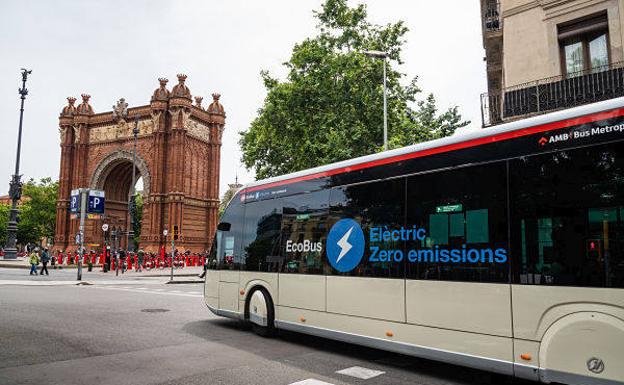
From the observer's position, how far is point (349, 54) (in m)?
29.5

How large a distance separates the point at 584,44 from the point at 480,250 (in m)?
11.0

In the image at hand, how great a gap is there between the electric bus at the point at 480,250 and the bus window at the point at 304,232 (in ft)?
0.10

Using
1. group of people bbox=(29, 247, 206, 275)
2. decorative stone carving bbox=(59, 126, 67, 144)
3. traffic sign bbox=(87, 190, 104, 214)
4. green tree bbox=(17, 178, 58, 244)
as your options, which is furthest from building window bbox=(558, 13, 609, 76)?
green tree bbox=(17, 178, 58, 244)

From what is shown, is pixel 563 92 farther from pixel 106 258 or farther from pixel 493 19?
pixel 106 258

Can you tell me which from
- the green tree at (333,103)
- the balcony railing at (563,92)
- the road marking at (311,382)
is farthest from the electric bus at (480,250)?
the green tree at (333,103)

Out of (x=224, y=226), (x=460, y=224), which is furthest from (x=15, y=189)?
(x=460, y=224)

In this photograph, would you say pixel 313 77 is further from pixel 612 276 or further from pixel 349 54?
pixel 612 276

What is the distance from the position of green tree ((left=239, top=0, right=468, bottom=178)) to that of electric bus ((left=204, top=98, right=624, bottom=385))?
1886 centimetres

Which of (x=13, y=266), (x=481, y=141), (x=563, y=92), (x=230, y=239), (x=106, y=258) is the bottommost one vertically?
(x=13, y=266)

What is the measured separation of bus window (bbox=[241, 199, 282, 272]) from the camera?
8804 millimetres

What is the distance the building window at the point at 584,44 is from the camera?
13039mm

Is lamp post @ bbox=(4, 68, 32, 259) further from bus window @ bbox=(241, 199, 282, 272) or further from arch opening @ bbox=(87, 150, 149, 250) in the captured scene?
bus window @ bbox=(241, 199, 282, 272)

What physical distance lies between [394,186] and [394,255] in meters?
0.98

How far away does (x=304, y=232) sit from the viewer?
8156 mm
